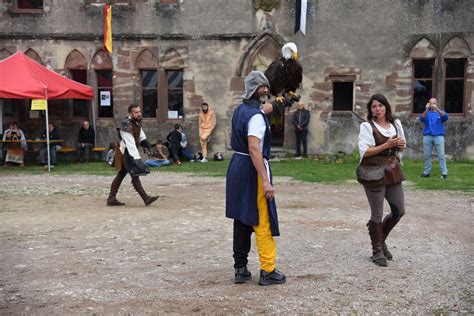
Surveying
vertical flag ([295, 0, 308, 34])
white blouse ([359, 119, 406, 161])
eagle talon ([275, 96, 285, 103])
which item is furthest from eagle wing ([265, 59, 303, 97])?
vertical flag ([295, 0, 308, 34])

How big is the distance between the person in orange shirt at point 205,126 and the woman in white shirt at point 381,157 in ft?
40.1

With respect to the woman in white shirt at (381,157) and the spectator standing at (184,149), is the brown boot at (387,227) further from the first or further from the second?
the spectator standing at (184,149)

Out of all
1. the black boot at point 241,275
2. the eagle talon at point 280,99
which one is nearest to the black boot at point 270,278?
the black boot at point 241,275

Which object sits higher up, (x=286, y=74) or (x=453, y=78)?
(x=453, y=78)

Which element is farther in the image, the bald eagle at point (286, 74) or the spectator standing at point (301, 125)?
the spectator standing at point (301, 125)

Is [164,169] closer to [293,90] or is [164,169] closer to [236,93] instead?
[236,93]

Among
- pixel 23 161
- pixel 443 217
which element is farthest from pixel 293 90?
pixel 23 161

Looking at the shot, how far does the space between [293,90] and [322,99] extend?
12580mm

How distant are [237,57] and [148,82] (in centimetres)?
305

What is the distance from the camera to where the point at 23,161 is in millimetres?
17016

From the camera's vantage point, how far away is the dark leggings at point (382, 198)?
5.57 metres

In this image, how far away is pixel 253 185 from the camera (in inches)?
193

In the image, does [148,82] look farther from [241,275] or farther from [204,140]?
[241,275]

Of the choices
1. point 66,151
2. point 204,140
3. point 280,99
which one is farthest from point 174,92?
point 280,99
